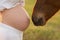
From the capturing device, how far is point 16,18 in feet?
2.67

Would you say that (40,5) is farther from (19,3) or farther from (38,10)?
(19,3)

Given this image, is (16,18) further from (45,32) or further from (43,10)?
(45,32)

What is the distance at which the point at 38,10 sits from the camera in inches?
37.8

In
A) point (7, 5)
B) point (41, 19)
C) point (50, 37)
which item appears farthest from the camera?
point (50, 37)

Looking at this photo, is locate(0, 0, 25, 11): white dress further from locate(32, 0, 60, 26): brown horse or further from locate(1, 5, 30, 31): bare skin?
locate(32, 0, 60, 26): brown horse

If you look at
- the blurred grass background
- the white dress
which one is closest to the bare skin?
the white dress

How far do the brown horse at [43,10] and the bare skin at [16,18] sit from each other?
0.36 feet

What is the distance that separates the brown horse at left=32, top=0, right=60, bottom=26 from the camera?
935 mm

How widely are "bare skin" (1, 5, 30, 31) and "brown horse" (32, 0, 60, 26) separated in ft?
0.36

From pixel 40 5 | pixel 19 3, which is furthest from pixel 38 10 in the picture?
pixel 19 3

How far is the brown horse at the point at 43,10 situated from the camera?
0.93 meters

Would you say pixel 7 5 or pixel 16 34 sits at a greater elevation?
→ pixel 7 5

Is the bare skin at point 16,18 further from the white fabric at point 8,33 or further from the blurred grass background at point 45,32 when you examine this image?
the blurred grass background at point 45,32

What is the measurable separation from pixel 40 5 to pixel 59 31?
→ 16.2 inches
